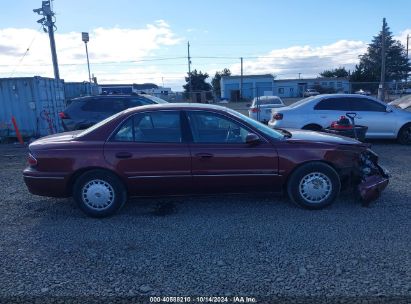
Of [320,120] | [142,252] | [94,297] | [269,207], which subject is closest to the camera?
[94,297]

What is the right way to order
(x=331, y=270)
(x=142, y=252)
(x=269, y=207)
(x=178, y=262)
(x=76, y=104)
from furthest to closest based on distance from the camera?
(x=76, y=104) → (x=269, y=207) → (x=142, y=252) → (x=178, y=262) → (x=331, y=270)

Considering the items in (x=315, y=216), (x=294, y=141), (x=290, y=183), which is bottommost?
(x=315, y=216)

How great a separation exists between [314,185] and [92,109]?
8240 millimetres

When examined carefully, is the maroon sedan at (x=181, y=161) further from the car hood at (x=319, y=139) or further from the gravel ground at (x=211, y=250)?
the gravel ground at (x=211, y=250)

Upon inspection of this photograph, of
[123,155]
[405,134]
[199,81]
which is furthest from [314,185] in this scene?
[199,81]

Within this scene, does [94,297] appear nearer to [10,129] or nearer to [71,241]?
[71,241]

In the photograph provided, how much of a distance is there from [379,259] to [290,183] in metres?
1.68

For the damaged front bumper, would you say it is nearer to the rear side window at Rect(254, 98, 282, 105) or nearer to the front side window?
the front side window

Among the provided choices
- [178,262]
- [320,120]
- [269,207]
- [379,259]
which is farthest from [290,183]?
[320,120]

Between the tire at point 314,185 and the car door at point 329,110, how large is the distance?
16.7ft

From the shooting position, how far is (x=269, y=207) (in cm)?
539

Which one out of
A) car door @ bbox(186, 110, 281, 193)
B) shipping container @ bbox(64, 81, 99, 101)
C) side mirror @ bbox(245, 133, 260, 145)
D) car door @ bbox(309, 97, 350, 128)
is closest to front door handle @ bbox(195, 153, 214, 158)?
car door @ bbox(186, 110, 281, 193)

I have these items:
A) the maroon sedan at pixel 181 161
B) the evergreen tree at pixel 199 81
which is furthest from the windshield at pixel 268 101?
the evergreen tree at pixel 199 81

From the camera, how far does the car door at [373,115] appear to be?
1019 cm
